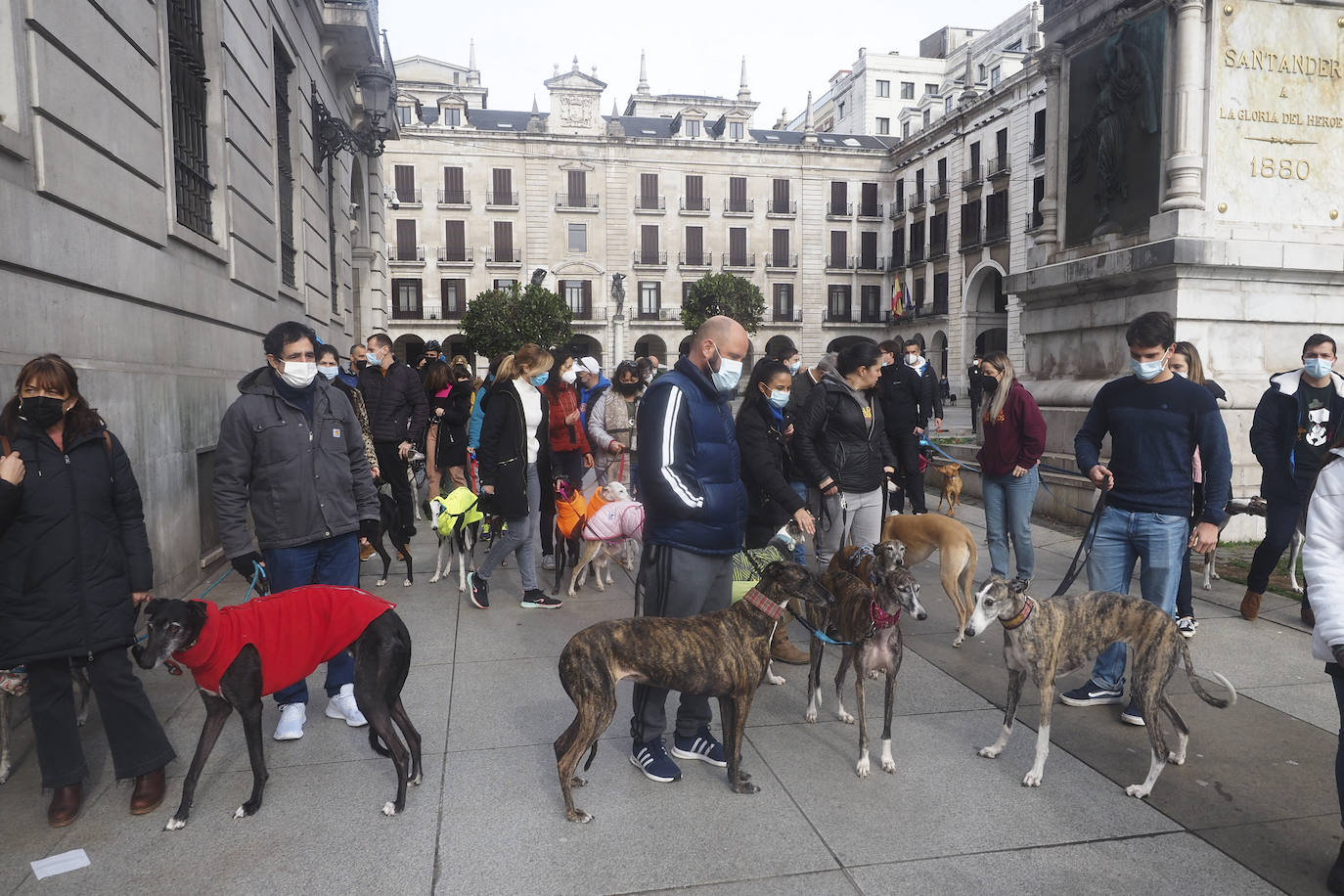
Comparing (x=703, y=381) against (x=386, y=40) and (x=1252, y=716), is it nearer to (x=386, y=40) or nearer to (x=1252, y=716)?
(x=1252, y=716)

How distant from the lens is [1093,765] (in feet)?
14.2

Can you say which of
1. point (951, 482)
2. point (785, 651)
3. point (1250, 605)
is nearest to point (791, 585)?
point (785, 651)

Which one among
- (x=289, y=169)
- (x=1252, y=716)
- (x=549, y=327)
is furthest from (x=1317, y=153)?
(x=549, y=327)

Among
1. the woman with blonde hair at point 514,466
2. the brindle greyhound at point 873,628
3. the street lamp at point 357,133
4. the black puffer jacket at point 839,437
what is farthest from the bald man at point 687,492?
the street lamp at point 357,133

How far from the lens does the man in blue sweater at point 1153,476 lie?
4766mm

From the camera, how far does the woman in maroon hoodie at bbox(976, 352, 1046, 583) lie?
22.2 feet

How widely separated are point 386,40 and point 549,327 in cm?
2869

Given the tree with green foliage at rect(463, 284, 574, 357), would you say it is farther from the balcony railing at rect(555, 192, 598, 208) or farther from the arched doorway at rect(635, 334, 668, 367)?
the arched doorway at rect(635, 334, 668, 367)

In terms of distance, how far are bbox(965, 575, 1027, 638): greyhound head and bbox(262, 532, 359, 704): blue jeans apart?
127 inches

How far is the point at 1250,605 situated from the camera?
6543 mm

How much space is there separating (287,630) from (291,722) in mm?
1055

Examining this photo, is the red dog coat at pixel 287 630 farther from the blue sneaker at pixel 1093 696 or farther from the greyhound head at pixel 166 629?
the blue sneaker at pixel 1093 696

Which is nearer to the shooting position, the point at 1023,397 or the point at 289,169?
the point at 1023,397

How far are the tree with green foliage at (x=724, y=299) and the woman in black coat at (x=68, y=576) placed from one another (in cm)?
4703
